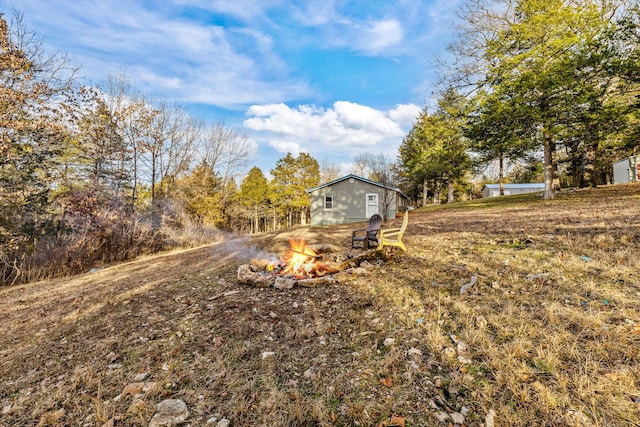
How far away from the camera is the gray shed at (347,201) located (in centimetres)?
2003

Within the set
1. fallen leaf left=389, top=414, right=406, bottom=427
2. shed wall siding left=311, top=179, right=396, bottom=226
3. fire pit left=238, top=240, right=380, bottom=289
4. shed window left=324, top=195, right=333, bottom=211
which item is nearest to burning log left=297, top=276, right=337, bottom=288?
fire pit left=238, top=240, right=380, bottom=289

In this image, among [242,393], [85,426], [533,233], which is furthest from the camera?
[533,233]

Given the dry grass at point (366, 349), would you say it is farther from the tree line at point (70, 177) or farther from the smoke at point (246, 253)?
the tree line at point (70, 177)

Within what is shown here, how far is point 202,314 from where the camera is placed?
380 cm

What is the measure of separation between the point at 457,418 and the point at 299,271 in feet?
11.7

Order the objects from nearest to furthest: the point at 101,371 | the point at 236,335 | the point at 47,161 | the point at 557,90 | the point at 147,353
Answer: the point at 101,371, the point at 147,353, the point at 236,335, the point at 47,161, the point at 557,90

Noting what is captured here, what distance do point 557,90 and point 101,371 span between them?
Answer: 16592 mm

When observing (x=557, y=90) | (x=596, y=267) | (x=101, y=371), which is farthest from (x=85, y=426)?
(x=557, y=90)

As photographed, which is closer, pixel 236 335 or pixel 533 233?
pixel 236 335

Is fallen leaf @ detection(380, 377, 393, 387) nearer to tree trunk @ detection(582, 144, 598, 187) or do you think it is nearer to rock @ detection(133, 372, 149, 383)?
rock @ detection(133, 372, 149, 383)

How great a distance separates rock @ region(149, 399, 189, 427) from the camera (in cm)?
198

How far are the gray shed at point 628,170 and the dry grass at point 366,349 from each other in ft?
70.5

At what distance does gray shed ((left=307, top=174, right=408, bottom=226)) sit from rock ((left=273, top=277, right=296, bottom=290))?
1561 centimetres

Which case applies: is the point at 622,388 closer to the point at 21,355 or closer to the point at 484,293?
the point at 484,293
